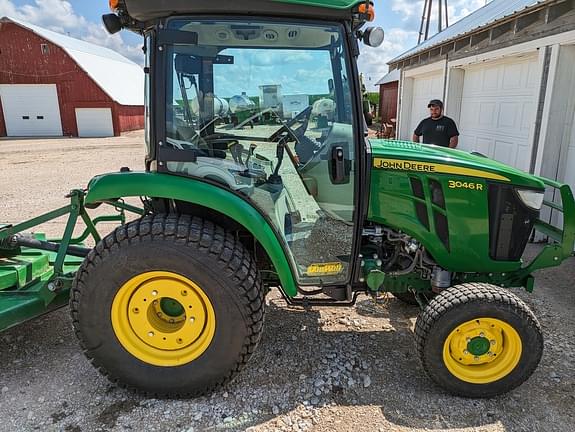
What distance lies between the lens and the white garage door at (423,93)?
9.15 m

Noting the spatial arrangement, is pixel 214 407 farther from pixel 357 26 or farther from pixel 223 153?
pixel 357 26

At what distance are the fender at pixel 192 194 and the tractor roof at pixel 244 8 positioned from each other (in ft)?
2.71

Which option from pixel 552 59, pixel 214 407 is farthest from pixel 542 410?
pixel 552 59

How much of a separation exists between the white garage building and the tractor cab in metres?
3.76

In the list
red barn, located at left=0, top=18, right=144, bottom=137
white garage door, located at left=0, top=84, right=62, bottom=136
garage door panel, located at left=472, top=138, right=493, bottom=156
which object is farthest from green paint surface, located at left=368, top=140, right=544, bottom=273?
white garage door, located at left=0, top=84, right=62, bottom=136

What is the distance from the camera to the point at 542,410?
2570 millimetres

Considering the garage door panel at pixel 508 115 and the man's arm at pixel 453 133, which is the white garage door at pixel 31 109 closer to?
the man's arm at pixel 453 133

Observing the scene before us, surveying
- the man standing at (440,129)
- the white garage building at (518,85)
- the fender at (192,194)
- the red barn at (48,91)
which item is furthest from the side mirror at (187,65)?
the red barn at (48,91)

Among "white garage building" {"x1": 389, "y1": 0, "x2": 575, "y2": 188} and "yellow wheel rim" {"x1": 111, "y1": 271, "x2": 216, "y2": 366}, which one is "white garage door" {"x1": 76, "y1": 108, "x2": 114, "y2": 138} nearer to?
"white garage building" {"x1": 389, "y1": 0, "x2": 575, "y2": 188}

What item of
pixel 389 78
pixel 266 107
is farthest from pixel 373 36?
pixel 389 78

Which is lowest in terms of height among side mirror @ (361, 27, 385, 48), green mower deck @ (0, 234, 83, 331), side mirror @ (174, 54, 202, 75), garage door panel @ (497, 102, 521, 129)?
green mower deck @ (0, 234, 83, 331)

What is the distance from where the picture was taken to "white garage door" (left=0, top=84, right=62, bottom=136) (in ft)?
79.3

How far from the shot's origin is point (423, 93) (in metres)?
10.3

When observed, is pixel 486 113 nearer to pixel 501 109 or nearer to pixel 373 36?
pixel 501 109
